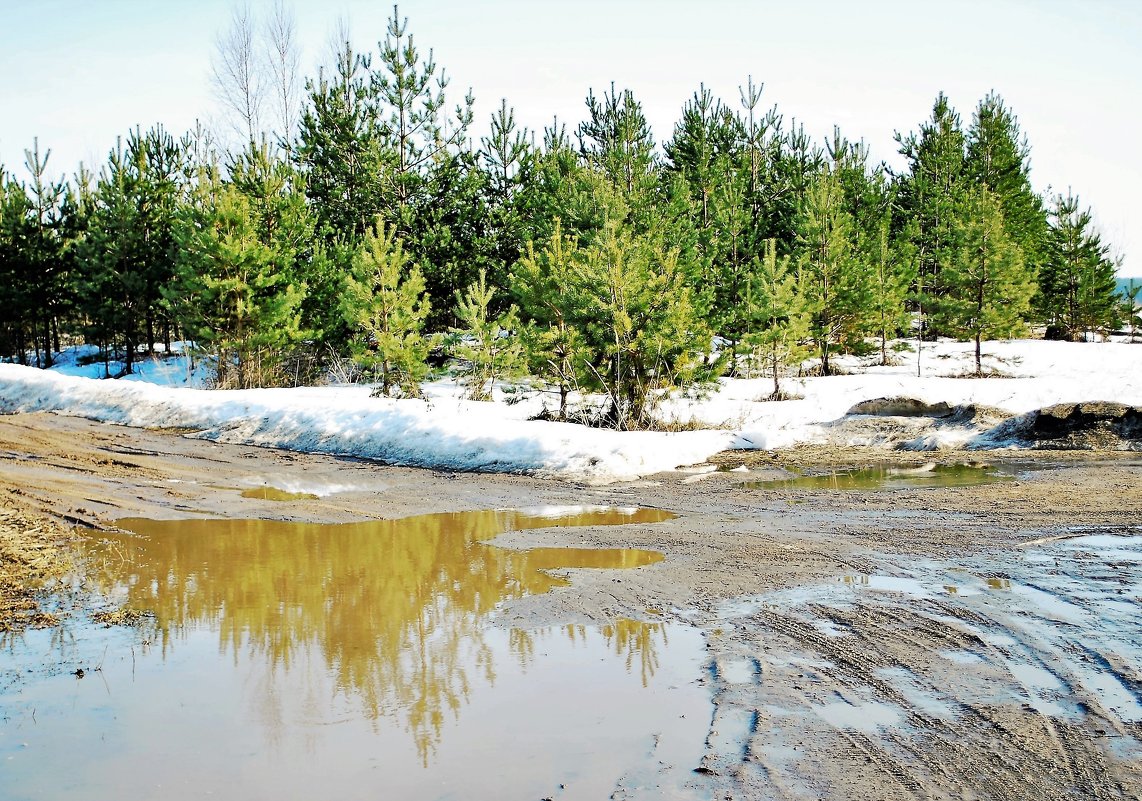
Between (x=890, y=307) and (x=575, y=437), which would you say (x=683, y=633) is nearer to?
(x=575, y=437)

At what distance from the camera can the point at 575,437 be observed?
15.7 m

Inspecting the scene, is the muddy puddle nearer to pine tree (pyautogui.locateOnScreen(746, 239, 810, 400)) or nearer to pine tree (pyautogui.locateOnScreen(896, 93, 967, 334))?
pine tree (pyautogui.locateOnScreen(746, 239, 810, 400))

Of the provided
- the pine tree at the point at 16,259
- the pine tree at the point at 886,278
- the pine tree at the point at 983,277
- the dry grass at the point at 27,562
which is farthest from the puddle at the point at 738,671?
the pine tree at the point at 16,259

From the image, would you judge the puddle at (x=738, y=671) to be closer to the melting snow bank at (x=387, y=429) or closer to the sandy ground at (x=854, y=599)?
the sandy ground at (x=854, y=599)

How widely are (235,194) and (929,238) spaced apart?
27853 mm

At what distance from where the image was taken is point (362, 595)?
7.67m

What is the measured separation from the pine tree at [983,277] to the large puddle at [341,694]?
26.4 m

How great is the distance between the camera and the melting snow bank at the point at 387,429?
15.3m

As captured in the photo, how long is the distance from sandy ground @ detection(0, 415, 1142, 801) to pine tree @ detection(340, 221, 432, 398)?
281 inches

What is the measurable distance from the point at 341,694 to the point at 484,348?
17.1 meters

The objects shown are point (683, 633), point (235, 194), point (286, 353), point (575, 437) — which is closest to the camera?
point (683, 633)

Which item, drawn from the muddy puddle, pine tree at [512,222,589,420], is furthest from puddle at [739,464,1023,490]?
pine tree at [512,222,589,420]

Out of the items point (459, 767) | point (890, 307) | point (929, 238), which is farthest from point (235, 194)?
point (929, 238)

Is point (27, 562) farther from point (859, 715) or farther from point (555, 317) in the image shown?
point (555, 317)
